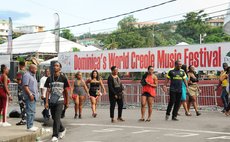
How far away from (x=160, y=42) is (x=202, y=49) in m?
87.5

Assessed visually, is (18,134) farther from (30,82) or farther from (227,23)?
(227,23)

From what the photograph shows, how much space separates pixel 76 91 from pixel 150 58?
6841 mm

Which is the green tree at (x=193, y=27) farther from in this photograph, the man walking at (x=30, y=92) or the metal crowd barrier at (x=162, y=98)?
the man walking at (x=30, y=92)

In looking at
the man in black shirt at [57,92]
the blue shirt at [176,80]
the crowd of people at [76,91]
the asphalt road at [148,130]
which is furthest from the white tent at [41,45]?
the man in black shirt at [57,92]

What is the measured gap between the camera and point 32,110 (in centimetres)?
1075

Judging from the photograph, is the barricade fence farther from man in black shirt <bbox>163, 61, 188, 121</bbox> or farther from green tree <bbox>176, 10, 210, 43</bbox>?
green tree <bbox>176, 10, 210, 43</bbox>

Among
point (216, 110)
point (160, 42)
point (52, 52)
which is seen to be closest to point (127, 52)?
point (216, 110)

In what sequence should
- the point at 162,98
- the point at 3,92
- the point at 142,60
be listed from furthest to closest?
the point at 142,60 → the point at 162,98 → the point at 3,92

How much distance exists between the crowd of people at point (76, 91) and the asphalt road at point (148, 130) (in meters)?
0.56

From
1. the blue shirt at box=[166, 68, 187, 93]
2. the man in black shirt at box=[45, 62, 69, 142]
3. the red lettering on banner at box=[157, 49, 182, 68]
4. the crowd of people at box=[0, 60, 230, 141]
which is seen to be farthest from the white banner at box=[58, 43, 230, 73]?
the man in black shirt at box=[45, 62, 69, 142]

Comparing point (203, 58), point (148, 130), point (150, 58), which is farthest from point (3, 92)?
point (150, 58)

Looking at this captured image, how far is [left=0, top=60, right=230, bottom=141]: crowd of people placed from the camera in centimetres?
996

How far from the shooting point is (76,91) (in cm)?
1585

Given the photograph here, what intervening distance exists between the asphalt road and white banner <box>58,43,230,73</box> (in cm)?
586
